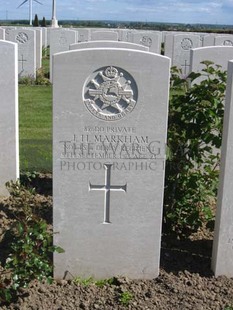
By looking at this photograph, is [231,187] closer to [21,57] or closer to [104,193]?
[104,193]

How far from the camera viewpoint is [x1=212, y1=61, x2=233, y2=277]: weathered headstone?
11.5 feet

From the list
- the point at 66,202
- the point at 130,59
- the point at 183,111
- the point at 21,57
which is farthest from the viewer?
the point at 21,57

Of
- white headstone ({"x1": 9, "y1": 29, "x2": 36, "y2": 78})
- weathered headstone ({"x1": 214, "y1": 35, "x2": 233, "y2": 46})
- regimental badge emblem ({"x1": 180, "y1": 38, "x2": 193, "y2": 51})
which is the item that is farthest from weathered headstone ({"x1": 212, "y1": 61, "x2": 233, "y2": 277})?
regimental badge emblem ({"x1": 180, "y1": 38, "x2": 193, "y2": 51})

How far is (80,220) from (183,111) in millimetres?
1168

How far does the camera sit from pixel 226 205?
3.67 meters

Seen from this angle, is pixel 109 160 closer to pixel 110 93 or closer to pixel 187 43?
pixel 110 93

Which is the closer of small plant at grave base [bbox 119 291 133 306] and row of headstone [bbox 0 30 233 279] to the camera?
row of headstone [bbox 0 30 233 279]

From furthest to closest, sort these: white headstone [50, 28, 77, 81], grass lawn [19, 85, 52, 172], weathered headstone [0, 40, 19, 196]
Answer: white headstone [50, 28, 77, 81]
grass lawn [19, 85, 52, 172]
weathered headstone [0, 40, 19, 196]

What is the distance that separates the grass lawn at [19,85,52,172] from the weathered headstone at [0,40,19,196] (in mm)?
787

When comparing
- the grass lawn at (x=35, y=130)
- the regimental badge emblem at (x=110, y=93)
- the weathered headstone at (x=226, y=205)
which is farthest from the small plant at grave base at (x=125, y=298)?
the grass lawn at (x=35, y=130)

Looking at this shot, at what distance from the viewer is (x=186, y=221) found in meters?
4.29

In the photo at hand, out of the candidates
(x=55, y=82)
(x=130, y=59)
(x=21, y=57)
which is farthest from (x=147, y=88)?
(x=21, y=57)

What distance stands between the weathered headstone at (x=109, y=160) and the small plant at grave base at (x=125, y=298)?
24 centimetres

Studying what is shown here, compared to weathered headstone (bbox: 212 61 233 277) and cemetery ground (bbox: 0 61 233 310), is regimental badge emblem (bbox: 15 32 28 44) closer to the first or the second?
cemetery ground (bbox: 0 61 233 310)
